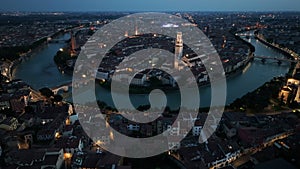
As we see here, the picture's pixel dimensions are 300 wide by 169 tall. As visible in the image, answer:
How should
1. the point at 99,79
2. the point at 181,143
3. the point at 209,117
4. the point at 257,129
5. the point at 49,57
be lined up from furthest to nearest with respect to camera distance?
the point at 49,57 < the point at 99,79 < the point at 209,117 < the point at 257,129 < the point at 181,143

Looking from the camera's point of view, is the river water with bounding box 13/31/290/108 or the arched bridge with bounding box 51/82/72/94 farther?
the arched bridge with bounding box 51/82/72/94

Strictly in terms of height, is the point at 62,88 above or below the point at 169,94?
above

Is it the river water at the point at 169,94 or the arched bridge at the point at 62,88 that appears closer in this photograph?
the river water at the point at 169,94

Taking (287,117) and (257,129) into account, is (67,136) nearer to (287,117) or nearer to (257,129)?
(257,129)

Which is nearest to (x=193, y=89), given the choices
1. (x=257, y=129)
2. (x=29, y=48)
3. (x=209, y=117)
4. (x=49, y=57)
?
(x=209, y=117)

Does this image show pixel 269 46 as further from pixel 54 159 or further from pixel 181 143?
pixel 54 159

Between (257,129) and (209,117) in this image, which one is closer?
(257,129)

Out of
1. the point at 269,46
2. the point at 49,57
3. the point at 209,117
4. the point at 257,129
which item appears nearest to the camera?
the point at 257,129
